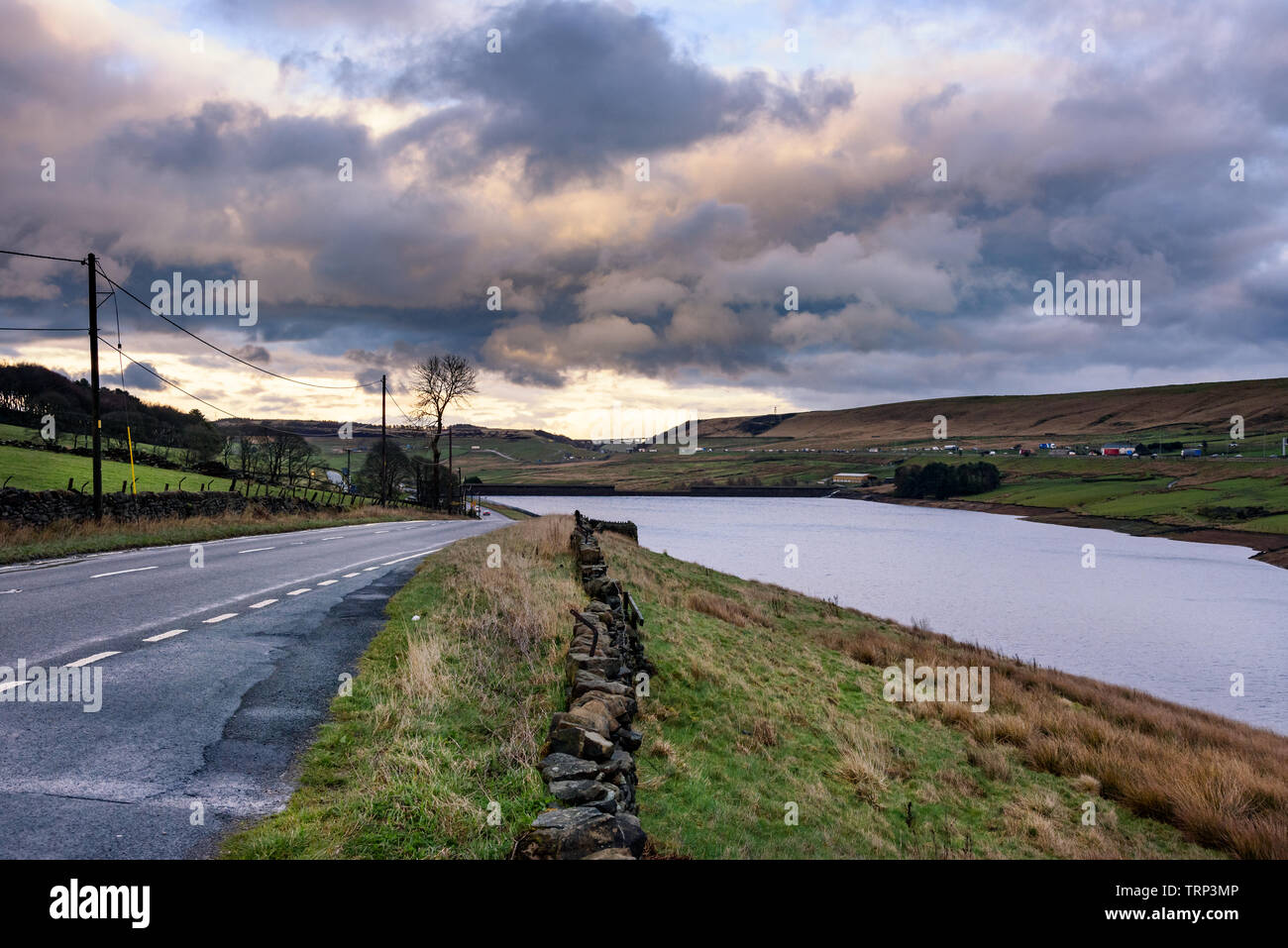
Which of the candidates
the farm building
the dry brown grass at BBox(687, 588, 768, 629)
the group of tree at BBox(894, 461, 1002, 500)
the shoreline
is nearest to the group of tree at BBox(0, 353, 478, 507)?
the dry brown grass at BBox(687, 588, 768, 629)

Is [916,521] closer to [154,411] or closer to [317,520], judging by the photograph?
[317,520]

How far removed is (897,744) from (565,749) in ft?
29.3

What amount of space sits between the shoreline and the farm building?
66.6 meters

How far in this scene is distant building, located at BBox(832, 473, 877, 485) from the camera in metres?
178

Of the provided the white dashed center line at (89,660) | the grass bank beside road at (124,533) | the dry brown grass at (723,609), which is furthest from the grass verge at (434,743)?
the grass bank beside road at (124,533)

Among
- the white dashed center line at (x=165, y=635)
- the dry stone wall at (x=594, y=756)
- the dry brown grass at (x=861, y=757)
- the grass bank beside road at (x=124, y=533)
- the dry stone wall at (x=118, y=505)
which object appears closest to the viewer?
the dry stone wall at (x=594, y=756)

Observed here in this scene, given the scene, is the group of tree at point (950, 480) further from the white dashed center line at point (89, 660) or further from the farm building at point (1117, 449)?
the white dashed center line at point (89, 660)

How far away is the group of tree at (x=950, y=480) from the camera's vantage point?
137000mm

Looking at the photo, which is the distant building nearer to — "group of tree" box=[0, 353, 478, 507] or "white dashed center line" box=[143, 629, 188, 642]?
"group of tree" box=[0, 353, 478, 507]

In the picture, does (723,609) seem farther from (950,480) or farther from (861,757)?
(950,480)

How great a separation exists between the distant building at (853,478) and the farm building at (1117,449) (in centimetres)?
5312

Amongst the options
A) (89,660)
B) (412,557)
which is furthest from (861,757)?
(412,557)

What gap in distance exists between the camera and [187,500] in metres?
30.3

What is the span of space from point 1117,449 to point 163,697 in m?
213
